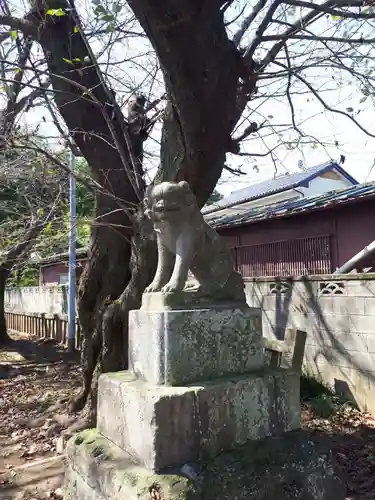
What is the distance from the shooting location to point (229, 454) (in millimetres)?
2953

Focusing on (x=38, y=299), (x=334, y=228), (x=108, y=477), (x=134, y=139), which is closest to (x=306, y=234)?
(x=334, y=228)

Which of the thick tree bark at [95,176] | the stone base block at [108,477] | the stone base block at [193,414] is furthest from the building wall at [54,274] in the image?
the stone base block at [193,414]

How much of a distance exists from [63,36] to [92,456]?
5.45 m

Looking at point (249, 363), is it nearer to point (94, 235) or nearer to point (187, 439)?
point (187, 439)

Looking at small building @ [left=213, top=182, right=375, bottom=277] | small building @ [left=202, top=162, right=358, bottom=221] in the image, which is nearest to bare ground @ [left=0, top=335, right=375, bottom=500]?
small building @ [left=213, top=182, right=375, bottom=277]

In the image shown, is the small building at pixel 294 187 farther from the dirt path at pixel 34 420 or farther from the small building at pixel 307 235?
the dirt path at pixel 34 420

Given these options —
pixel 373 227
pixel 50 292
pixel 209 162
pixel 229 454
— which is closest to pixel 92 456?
pixel 229 454

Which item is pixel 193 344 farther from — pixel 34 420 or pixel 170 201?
pixel 34 420

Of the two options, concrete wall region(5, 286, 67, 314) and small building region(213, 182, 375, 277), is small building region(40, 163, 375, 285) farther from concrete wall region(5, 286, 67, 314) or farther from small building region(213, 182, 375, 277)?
concrete wall region(5, 286, 67, 314)

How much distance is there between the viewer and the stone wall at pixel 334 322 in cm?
614

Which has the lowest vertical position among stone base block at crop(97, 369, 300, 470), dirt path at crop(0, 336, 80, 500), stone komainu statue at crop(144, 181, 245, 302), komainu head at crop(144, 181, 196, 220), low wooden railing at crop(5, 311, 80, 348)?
dirt path at crop(0, 336, 80, 500)

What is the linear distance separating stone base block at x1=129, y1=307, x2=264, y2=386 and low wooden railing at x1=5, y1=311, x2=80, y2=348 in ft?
31.8

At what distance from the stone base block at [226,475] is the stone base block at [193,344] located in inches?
21.1

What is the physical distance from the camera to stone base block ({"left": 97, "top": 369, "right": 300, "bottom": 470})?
110 inches
